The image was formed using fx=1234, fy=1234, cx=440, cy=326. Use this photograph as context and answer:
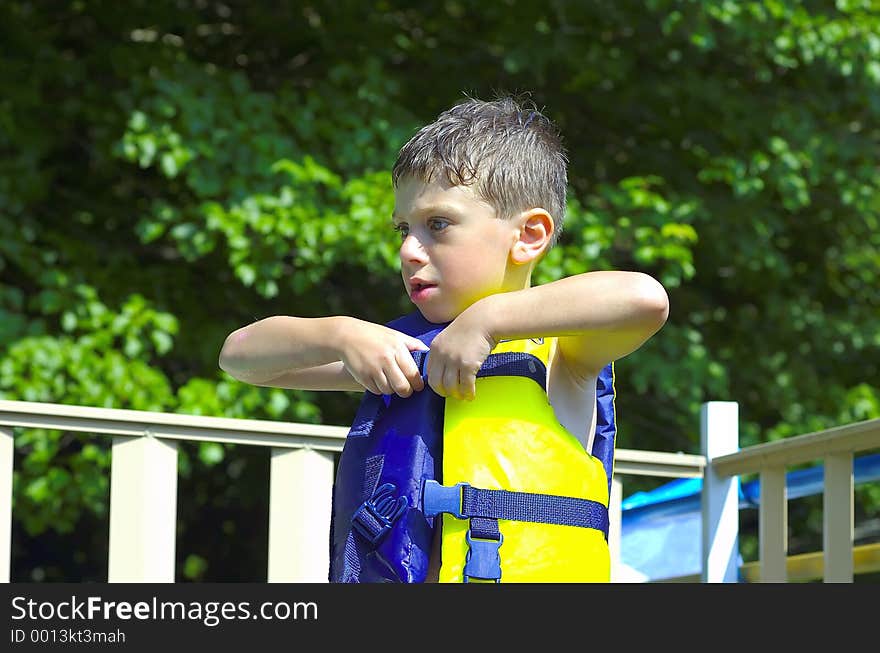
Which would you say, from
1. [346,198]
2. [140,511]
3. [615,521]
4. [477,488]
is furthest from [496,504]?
[346,198]

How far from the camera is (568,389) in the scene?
2.03m

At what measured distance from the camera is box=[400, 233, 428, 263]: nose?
6.37ft

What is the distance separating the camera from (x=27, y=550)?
8062mm

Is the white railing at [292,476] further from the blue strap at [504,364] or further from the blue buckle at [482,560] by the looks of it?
the blue buckle at [482,560]

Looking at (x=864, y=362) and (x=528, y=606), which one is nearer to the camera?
(x=528, y=606)

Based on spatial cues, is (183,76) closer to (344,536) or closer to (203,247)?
(203,247)

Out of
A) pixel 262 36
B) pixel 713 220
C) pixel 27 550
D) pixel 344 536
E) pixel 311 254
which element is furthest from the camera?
pixel 27 550

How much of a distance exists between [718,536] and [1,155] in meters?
4.65

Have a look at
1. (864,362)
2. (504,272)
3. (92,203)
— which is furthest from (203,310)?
(504,272)

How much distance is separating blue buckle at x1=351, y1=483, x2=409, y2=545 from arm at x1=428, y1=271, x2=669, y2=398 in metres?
0.18

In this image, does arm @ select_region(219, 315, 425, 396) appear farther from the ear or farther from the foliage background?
the foliage background

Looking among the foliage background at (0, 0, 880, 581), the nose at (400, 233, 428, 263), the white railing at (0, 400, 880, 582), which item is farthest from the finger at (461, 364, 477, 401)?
the foliage background at (0, 0, 880, 581)

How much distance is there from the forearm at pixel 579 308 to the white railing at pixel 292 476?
1.00 meters

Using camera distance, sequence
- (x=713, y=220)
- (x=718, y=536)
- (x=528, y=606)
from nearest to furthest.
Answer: (x=528, y=606), (x=718, y=536), (x=713, y=220)
